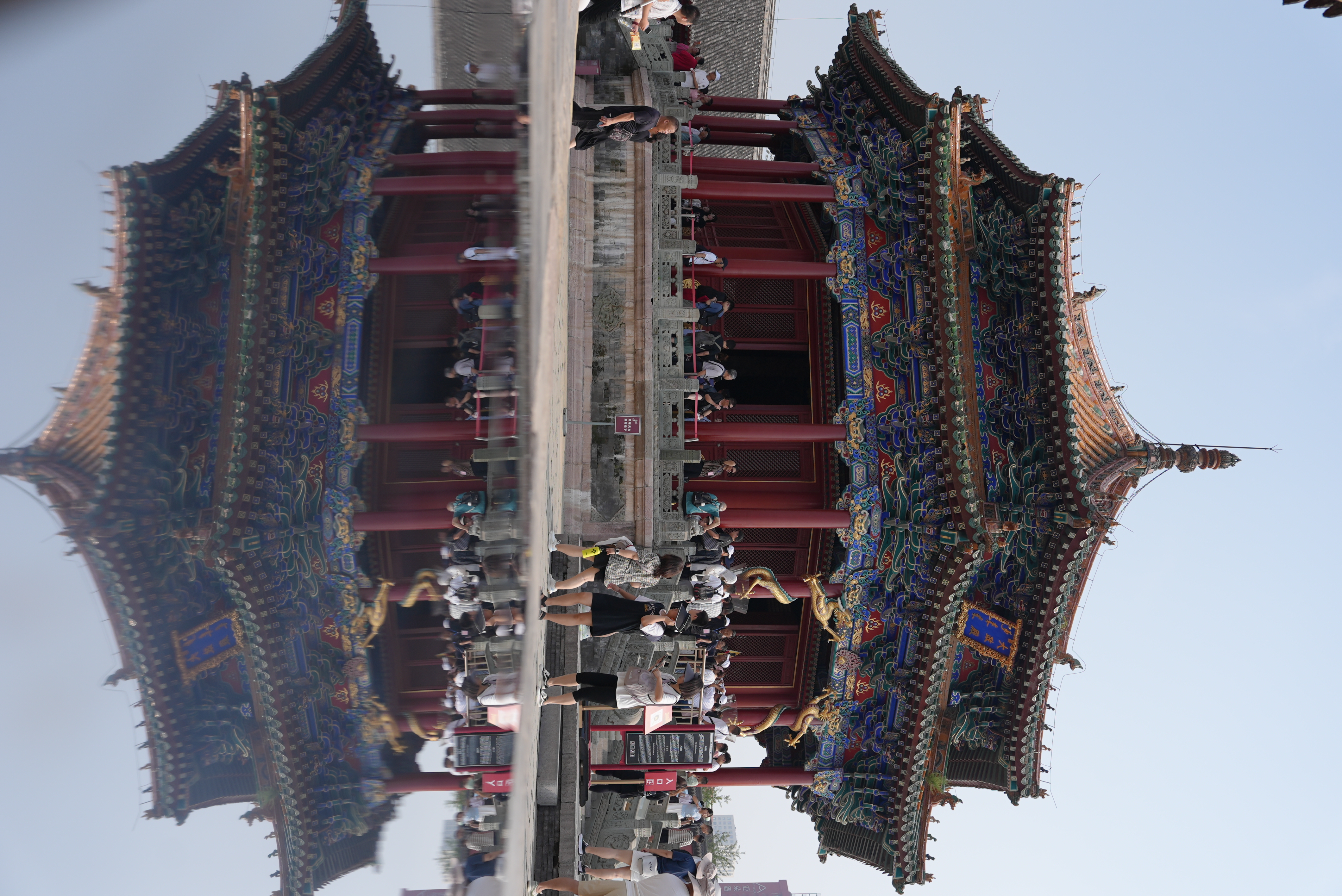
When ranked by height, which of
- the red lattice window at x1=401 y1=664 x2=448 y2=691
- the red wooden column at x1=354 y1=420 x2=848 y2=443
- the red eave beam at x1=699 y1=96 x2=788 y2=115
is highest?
the red eave beam at x1=699 y1=96 x2=788 y2=115

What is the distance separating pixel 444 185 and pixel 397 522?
1.68 m

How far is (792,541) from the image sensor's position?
1894 cm

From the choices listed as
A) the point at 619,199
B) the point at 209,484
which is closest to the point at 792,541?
the point at 619,199

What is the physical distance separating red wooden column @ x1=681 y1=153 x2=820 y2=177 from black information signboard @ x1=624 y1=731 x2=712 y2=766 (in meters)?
13.1

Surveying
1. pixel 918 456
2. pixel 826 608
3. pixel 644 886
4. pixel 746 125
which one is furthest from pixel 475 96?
pixel 746 125

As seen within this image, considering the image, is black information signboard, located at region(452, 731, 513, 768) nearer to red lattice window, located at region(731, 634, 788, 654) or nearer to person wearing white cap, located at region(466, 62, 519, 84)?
person wearing white cap, located at region(466, 62, 519, 84)

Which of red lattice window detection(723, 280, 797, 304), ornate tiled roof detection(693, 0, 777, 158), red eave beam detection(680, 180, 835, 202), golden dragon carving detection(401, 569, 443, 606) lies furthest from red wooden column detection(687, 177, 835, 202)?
golden dragon carving detection(401, 569, 443, 606)

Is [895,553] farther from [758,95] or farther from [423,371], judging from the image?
[758,95]

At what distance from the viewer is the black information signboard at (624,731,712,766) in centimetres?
1684

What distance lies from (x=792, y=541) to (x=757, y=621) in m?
2.45

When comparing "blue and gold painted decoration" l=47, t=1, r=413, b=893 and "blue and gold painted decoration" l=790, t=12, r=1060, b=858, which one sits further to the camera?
"blue and gold painted decoration" l=790, t=12, r=1060, b=858

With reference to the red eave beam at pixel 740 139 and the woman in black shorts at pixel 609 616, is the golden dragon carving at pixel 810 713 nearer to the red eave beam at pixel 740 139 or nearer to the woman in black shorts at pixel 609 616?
the woman in black shorts at pixel 609 616

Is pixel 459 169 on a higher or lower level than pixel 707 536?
higher

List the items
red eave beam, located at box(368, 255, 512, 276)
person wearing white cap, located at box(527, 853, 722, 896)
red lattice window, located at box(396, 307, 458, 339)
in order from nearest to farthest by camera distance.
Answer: red lattice window, located at box(396, 307, 458, 339) < red eave beam, located at box(368, 255, 512, 276) < person wearing white cap, located at box(527, 853, 722, 896)
